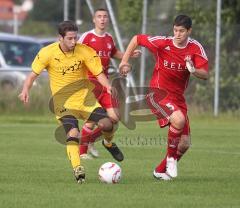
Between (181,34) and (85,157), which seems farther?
(85,157)

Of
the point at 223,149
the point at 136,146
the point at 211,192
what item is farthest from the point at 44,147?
the point at 211,192

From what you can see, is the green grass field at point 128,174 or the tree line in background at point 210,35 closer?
the green grass field at point 128,174

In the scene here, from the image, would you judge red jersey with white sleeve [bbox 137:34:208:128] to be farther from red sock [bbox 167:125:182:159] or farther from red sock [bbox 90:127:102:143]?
red sock [bbox 90:127:102:143]

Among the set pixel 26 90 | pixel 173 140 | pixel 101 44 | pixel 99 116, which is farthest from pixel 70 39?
pixel 101 44

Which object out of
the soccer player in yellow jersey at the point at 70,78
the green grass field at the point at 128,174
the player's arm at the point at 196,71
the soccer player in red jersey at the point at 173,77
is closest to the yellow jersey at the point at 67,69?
the soccer player in yellow jersey at the point at 70,78

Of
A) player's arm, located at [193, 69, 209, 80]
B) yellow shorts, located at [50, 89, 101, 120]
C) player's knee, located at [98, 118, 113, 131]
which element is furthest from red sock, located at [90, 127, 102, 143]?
player's arm, located at [193, 69, 209, 80]

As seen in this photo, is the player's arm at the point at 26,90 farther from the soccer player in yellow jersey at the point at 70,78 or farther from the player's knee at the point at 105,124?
the player's knee at the point at 105,124

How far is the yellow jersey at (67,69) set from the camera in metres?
12.3

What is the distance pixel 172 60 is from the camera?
12.5m

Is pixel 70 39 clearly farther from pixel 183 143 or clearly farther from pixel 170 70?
pixel 183 143

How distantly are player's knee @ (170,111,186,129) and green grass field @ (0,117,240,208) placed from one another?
0.69 m

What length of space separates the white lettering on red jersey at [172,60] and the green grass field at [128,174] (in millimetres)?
1214

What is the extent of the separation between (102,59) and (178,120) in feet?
13.5

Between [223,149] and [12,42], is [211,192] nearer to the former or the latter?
[223,149]
